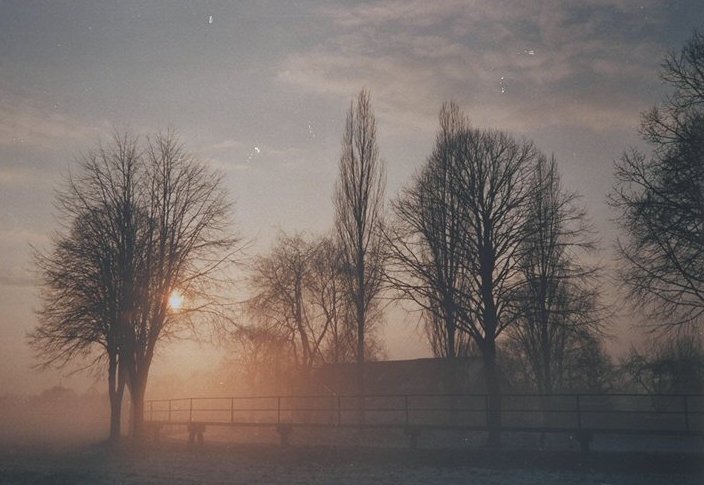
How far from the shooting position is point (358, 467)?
17141mm

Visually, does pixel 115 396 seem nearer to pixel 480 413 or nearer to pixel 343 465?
pixel 343 465

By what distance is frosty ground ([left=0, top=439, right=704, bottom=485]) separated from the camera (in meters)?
14.6

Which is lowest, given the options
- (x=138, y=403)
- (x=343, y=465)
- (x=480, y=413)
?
(x=480, y=413)

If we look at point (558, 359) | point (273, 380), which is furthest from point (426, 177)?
point (273, 380)

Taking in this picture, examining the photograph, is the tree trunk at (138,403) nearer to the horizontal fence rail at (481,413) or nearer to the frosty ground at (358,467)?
the horizontal fence rail at (481,413)

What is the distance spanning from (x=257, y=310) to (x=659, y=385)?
2661 cm

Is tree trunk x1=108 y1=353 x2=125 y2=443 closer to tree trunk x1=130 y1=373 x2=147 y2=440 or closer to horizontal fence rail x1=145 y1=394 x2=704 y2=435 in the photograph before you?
tree trunk x1=130 y1=373 x2=147 y2=440

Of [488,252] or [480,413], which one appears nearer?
[488,252]

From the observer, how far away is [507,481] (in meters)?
14.1

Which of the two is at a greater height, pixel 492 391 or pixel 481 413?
pixel 492 391

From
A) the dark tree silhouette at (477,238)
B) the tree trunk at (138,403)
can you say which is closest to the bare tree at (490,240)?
the dark tree silhouette at (477,238)

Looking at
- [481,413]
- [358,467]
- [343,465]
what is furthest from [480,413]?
[358,467]

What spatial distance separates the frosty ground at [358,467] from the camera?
1461cm

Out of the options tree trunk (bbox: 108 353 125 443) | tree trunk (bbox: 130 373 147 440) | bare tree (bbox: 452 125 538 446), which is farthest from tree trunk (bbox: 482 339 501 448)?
tree trunk (bbox: 108 353 125 443)
